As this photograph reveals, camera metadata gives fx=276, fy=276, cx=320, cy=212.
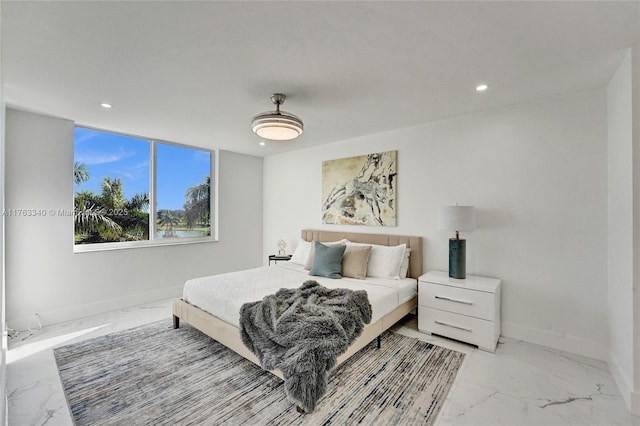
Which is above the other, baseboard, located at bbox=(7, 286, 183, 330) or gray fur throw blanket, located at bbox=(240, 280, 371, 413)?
gray fur throw blanket, located at bbox=(240, 280, 371, 413)

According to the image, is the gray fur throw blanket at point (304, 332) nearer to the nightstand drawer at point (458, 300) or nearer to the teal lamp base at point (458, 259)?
the nightstand drawer at point (458, 300)

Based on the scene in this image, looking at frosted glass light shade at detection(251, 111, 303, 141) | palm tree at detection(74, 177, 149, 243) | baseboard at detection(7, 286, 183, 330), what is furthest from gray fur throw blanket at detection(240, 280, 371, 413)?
palm tree at detection(74, 177, 149, 243)

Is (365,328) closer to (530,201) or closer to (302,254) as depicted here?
(302,254)

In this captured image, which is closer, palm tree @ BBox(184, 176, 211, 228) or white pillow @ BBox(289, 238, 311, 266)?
white pillow @ BBox(289, 238, 311, 266)

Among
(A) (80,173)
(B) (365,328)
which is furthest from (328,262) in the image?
(A) (80,173)

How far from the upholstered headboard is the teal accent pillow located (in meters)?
0.54

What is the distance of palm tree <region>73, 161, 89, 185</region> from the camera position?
11.7 feet

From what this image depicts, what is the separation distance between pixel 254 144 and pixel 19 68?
8.96ft

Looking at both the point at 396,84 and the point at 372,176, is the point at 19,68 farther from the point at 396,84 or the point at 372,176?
the point at 372,176

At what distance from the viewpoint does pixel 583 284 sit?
2.56 metres

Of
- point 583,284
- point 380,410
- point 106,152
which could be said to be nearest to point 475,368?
point 380,410

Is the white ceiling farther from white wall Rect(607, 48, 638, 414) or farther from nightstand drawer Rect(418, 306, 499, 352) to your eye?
nightstand drawer Rect(418, 306, 499, 352)

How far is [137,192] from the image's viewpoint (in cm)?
409

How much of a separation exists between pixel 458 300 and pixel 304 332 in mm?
1719
